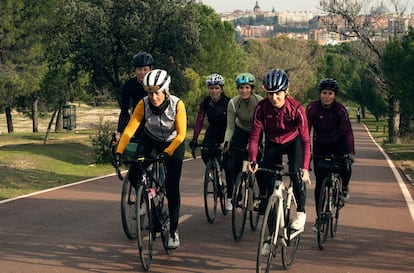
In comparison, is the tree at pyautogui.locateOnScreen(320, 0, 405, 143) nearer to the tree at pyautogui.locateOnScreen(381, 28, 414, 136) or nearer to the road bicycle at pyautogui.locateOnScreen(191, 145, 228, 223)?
the tree at pyautogui.locateOnScreen(381, 28, 414, 136)

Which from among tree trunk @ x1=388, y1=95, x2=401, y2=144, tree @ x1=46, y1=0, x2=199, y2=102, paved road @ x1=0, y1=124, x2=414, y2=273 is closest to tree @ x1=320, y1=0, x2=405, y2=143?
tree trunk @ x1=388, y1=95, x2=401, y2=144

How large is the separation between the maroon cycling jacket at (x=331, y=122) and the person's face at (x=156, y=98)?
2.22 metres

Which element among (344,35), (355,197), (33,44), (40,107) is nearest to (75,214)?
(355,197)

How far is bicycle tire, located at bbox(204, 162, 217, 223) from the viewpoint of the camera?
34.7 ft

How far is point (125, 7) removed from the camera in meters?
30.5

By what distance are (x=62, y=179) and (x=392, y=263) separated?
410 inches

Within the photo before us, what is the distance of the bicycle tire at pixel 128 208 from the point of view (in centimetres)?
859

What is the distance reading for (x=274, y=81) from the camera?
7430mm

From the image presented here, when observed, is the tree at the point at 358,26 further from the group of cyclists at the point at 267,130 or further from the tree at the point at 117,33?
the group of cyclists at the point at 267,130

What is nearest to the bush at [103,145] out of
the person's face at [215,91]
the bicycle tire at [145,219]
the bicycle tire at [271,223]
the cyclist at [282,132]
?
the person's face at [215,91]

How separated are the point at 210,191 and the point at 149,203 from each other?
3141 millimetres

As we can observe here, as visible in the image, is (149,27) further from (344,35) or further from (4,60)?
(4,60)

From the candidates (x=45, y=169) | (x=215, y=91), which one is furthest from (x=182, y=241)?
(x=45, y=169)

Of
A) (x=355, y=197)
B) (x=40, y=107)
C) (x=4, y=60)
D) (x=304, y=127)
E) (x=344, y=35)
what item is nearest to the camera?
(x=304, y=127)
